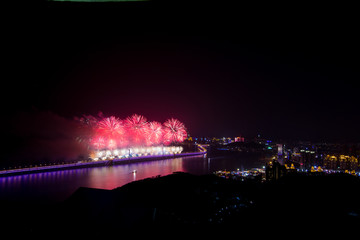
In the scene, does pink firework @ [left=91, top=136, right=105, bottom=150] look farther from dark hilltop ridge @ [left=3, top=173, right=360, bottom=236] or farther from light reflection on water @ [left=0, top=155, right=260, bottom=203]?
dark hilltop ridge @ [left=3, top=173, right=360, bottom=236]

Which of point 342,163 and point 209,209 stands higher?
point 209,209

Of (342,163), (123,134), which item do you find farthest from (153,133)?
(342,163)

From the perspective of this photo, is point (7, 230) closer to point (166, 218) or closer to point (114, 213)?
point (114, 213)

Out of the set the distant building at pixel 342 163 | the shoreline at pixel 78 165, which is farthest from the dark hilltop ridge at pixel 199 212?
the distant building at pixel 342 163

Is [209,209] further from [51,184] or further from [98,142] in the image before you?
[98,142]

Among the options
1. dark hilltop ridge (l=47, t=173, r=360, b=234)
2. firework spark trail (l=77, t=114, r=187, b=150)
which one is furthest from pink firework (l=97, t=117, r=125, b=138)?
dark hilltop ridge (l=47, t=173, r=360, b=234)

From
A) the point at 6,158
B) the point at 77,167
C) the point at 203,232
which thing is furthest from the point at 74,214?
the point at 6,158
